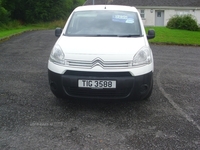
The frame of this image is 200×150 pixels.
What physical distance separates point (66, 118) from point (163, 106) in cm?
176

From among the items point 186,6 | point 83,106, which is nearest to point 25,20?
point 186,6

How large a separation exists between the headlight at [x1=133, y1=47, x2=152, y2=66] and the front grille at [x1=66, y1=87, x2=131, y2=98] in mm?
470

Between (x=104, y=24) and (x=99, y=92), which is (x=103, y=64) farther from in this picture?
(x=104, y=24)

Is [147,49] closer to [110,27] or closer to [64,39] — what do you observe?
[110,27]

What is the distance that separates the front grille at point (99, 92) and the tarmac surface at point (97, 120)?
343mm

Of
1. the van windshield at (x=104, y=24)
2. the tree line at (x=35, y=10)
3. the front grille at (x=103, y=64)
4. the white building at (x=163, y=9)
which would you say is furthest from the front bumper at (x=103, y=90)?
the tree line at (x=35, y=10)

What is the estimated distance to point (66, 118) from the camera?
4.28m

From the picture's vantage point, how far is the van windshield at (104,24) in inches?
211

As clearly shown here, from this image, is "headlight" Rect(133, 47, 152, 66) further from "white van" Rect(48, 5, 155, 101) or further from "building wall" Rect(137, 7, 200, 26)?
"building wall" Rect(137, 7, 200, 26)

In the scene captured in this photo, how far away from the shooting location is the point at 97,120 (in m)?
4.23

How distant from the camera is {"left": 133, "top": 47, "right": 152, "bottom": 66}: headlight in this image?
4.38 m

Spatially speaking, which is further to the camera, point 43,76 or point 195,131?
point 43,76

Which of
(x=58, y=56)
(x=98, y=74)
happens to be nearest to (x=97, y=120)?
(x=98, y=74)

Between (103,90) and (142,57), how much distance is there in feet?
2.84
